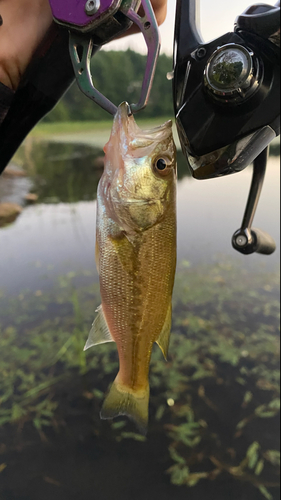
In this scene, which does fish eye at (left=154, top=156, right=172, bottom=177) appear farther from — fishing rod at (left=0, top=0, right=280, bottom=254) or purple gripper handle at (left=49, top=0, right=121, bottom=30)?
purple gripper handle at (left=49, top=0, right=121, bottom=30)

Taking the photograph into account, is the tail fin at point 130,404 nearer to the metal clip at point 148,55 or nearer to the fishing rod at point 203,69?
the fishing rod at point 203,69

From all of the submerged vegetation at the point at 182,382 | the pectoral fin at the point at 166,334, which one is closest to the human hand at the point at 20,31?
the pectoral fin at the point at 166,334

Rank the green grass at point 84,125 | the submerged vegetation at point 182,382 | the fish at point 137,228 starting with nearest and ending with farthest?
1. the fish at point 137,228
2. the submerged vegetation at point 182,382
3. the green grass at point 84,125

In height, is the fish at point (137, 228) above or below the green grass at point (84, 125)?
below

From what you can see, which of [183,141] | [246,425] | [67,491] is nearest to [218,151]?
[183,141]

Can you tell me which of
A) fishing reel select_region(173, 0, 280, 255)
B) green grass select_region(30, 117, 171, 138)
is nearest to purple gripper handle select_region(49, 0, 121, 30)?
fishing reel select_region(173, 0, 280, 255)

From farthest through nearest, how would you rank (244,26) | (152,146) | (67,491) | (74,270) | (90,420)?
(74,270), (90,420), (67,491), (152,146), (244,26)

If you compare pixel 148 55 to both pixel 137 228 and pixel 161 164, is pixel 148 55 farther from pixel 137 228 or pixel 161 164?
pixel 137 228

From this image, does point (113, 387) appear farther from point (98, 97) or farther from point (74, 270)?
point (74, 270)
